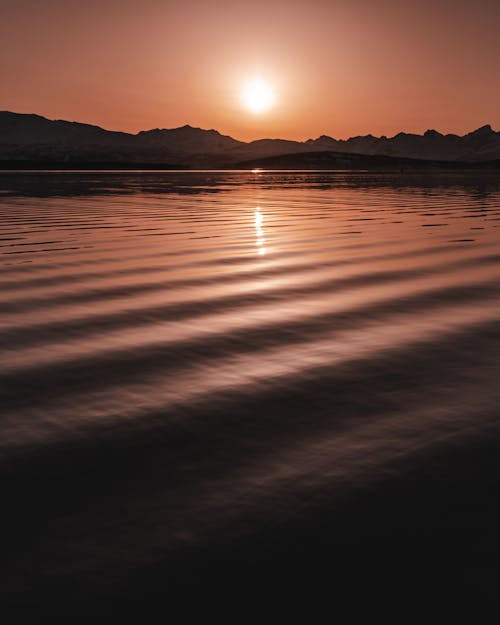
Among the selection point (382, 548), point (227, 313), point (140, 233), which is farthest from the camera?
point (140, 233)

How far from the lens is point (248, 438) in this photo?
473 cm

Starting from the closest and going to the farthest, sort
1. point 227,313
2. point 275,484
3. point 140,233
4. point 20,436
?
point 275,484 < point 20,436 < point 227,313 < point 140,233

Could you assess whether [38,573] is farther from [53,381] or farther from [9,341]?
[9,341]

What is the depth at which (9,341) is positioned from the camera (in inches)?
292

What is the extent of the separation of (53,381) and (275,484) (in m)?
2.78

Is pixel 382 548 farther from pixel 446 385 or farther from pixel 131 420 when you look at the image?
pixel 446 385

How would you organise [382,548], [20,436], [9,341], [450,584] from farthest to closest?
[9,341], [20,436], [382,548], [450,584]

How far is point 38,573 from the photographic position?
3156 millimetres

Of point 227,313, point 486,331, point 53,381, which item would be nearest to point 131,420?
point 53,381

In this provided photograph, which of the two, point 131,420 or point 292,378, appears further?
point 292,378

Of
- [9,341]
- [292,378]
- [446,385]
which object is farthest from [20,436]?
[446,385]

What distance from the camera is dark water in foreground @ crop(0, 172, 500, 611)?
127 inches

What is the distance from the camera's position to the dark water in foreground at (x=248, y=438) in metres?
3.21

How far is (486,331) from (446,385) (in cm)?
217
